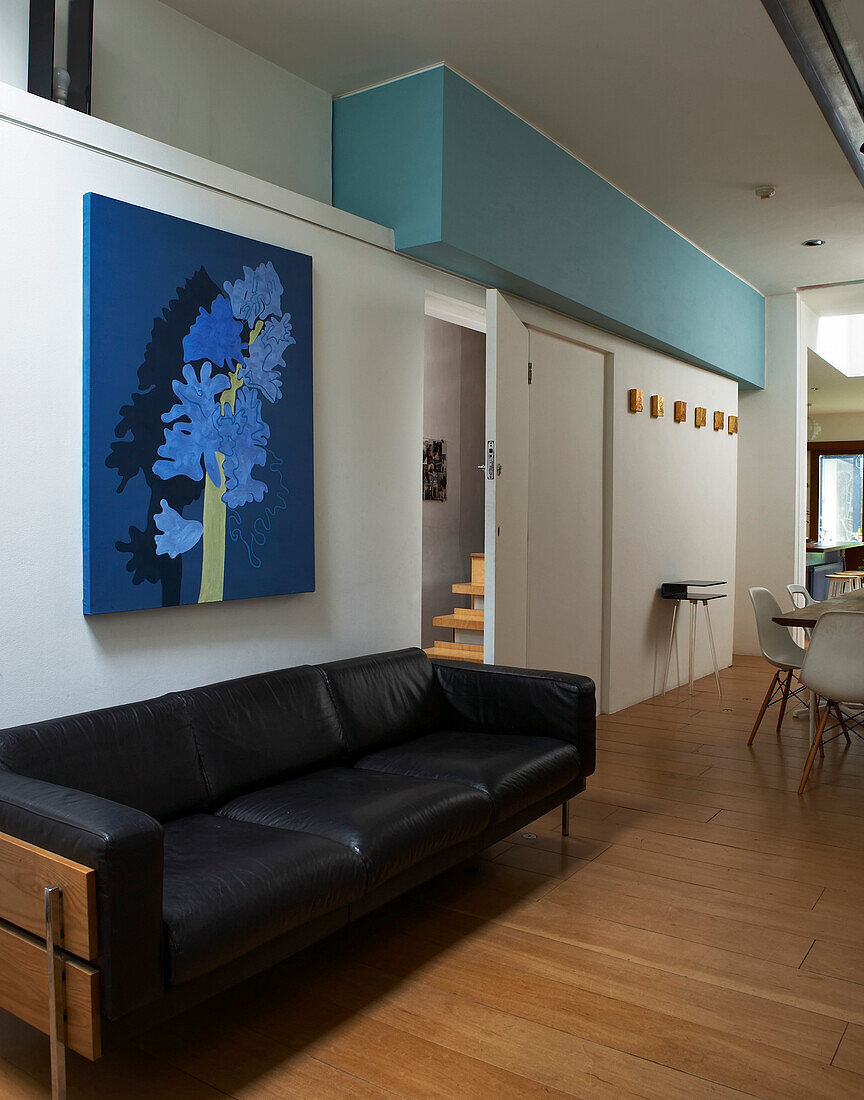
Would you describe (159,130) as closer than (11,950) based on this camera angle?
No

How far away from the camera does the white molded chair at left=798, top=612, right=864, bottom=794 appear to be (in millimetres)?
4219

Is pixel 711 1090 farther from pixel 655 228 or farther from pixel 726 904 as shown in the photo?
pixel 655 228

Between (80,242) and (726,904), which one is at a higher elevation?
(80,242)

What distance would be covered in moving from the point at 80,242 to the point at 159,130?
2.61 feet

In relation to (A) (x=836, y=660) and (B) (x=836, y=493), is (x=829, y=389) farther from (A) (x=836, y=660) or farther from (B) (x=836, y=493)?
(A) (x=836, y=660)

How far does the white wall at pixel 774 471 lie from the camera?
830cm

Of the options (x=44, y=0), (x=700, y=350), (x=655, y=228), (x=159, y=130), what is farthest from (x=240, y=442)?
(x=700, y=350)

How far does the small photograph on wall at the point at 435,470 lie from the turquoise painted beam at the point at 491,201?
214 cm

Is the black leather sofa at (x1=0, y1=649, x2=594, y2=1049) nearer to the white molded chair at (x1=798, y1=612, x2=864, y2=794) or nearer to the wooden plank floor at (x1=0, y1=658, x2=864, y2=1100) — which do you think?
the wooden plank floor at (x1=0, y1=658, x2=864, y2=1100)

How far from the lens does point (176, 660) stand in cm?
325

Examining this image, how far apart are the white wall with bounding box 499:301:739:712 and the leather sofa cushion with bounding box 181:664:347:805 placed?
255 cm

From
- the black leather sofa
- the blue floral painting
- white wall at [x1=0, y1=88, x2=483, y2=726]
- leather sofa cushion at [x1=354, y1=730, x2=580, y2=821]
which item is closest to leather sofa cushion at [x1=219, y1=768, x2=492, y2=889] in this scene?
the black leather sofa

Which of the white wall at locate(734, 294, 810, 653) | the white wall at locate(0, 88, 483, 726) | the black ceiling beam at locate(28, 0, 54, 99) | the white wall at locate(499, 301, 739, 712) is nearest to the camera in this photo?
the white wall at locate(0, 88, 483, 726)

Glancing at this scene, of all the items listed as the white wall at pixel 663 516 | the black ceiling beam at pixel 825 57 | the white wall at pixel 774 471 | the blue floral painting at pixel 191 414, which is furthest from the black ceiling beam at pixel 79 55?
the white wall at pixel 774 471
